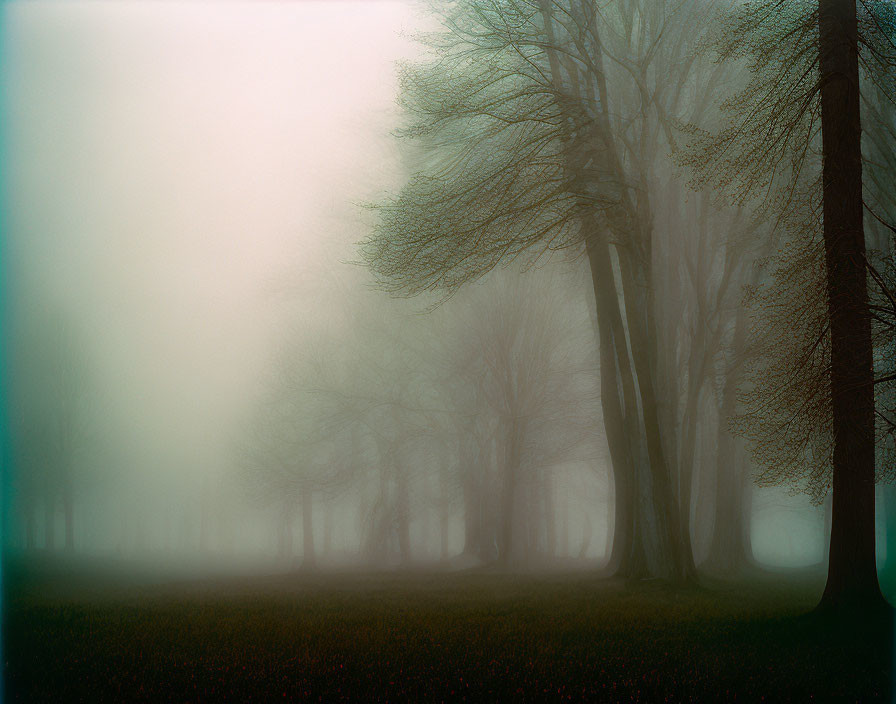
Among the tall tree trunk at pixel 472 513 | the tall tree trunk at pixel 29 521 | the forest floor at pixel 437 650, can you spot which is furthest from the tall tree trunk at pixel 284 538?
the forest floor at pixel 437 650

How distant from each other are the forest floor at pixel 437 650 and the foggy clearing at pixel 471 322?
0.05 m

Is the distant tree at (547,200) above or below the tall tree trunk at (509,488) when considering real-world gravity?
above

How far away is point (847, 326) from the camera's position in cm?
942

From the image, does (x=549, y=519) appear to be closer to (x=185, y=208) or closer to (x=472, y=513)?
(x=472, y=513)

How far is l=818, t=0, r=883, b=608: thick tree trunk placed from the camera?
9195 mm

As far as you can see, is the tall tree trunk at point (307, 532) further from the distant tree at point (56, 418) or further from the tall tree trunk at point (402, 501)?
the distant tree at point (56, 418)

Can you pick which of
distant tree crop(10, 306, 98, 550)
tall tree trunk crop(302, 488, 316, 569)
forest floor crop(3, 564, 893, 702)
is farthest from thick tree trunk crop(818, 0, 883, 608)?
distant tree crop(10, 306, 98, 550)

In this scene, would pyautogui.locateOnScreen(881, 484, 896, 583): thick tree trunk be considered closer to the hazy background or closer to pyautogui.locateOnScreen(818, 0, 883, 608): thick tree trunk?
the hazy background

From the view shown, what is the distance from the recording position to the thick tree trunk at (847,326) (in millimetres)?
9195

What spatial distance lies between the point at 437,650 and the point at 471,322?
15.4 m

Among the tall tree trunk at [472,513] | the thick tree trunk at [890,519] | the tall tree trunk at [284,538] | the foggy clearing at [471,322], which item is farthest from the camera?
the tall tree trunk at [284,538]

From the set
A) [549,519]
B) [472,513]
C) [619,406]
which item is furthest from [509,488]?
[549,519]

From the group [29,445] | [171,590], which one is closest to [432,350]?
[171,590]

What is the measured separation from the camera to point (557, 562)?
2547 centimetres
